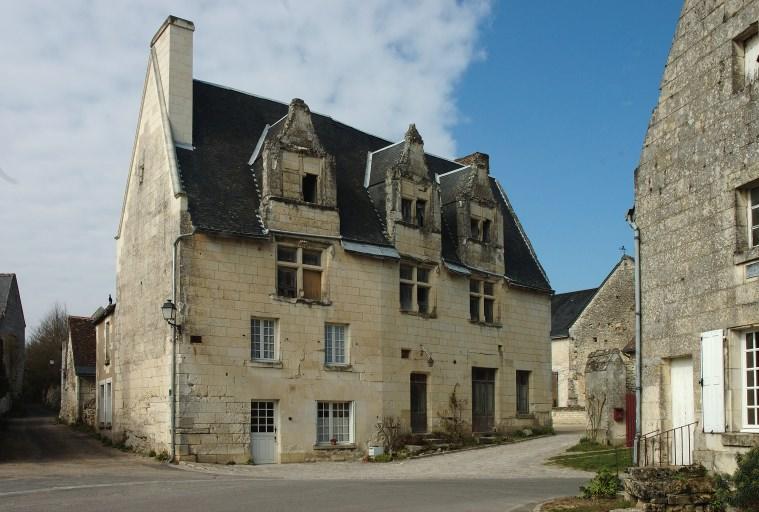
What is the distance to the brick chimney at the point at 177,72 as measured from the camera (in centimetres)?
2325

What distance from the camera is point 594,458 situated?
20.4 meters

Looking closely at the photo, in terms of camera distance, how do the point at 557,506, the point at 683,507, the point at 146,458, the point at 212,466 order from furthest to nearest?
the point at 146,458 < the point at 212,466 < the point at 557,506 < the point at 683,507

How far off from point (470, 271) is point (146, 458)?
12.1m

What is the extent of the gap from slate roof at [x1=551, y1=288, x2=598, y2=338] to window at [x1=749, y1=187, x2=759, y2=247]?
33.8 m

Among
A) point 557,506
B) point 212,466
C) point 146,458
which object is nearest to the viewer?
point 557,506

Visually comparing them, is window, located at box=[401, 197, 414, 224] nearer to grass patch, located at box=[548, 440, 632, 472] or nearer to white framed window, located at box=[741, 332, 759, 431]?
grass patch, located at box=[548, 440, 632, 472]

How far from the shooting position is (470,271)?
1105 inches

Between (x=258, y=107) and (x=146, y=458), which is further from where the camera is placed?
(x=258, y=107)

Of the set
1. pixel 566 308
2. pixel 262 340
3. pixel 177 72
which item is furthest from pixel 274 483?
pixel 566 308

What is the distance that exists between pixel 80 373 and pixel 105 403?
631cm

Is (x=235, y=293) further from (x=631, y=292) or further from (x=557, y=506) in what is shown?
(x=631, y=292)

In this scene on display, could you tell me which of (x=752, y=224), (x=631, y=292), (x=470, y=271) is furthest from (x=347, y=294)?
(x=631, y=292)

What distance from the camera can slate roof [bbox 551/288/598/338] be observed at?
151 feet

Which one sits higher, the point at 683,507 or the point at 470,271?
the point at 470,271
